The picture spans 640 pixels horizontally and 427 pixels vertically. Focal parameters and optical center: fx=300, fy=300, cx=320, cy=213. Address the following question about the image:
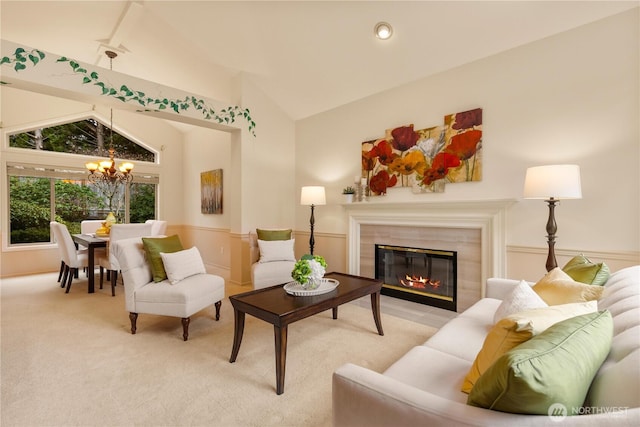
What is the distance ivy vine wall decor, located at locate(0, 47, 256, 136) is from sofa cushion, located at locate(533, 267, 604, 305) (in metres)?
4.05

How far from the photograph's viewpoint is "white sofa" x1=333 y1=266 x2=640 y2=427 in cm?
74

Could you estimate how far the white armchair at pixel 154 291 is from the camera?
266 centimetres

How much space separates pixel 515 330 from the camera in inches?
41.6

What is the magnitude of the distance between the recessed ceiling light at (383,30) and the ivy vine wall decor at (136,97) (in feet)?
7.11

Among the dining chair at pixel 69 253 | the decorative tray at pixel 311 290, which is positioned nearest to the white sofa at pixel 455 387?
the decorative tray at pixel 311 290

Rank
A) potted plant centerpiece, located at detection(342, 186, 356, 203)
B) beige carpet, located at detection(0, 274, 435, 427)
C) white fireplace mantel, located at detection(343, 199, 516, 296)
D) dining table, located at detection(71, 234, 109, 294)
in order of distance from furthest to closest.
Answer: potted plant centerpiece, located at detection(342, 186, 356, 203), dining table, located at detection(71, 234, 109, 294), white fireplace mantel, located at detection(343, 199, 516, 296), beige carpet, located at detection(0, 274, 435, 427)

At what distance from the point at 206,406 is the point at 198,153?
5.58m

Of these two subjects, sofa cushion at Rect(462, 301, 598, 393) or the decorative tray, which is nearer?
sofa cushion at Rect(462, 301, 598, 393)

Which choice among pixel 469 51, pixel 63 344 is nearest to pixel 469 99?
pixel 469 51

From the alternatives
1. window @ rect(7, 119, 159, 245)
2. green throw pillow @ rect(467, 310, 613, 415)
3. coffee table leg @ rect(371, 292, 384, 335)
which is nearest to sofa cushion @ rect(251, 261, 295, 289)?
coffee table leg @ rect(371, 292, 384, 335)

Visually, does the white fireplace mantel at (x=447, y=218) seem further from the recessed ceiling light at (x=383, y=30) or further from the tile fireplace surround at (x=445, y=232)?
the recessed ceiling light at (x=383, y=30)

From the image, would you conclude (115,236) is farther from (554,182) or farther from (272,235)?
(554,182)

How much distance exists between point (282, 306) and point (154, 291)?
136 centimetres

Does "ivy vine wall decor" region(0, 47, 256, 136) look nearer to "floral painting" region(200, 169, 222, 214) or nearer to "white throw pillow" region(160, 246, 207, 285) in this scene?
"floral painting" region(200, 169, 222, 214)
